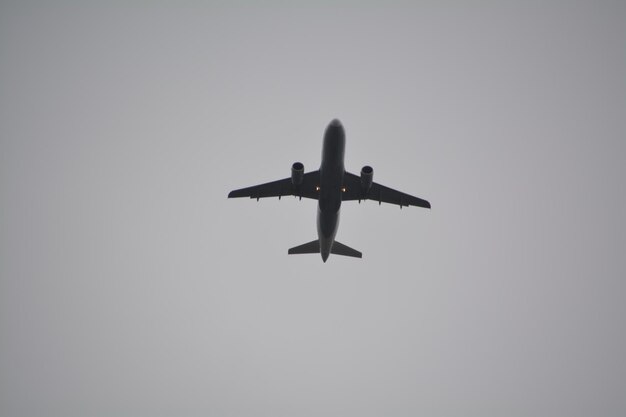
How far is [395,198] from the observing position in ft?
105

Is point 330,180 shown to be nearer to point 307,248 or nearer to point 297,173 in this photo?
point 297,173

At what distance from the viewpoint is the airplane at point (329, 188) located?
80.8 ft

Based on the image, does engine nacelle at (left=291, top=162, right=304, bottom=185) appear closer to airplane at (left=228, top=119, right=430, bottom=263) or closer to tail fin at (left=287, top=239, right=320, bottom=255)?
airplane at (left=228, top=119, right=430, bottom=263)

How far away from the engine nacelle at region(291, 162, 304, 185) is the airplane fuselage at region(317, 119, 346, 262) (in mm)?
1603

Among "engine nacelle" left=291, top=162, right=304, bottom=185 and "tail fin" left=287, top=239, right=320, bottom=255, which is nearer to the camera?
"engine nacelle" left=291, top=162, right=304, bottom=185

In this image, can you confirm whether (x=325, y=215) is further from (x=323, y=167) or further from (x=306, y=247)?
(x=306, y=247)

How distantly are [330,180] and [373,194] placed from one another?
248 inches

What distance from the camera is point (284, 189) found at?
3045 centimetres

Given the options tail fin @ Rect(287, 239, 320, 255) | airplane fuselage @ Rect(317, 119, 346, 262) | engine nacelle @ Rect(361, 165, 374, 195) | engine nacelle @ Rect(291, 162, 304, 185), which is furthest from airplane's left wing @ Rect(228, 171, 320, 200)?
tail fin @ Rect(287, 239, 320, 255)

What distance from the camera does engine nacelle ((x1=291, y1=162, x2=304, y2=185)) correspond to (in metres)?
27.2

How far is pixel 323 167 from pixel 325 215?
403 cm

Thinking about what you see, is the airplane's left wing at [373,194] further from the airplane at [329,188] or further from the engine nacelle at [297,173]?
the engine nacelle at [297,173]

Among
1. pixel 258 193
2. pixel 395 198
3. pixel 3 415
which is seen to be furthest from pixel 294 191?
pixel 3 415

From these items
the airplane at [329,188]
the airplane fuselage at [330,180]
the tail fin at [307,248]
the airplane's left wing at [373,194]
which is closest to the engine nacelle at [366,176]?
the airplane at [329,188]
